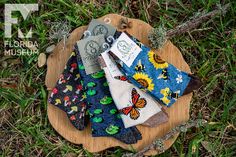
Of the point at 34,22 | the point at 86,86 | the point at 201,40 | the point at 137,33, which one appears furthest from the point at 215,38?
the point at 34,22

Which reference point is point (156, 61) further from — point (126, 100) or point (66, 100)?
point (66, 100)

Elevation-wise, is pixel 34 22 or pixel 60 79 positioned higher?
pixel 34 22

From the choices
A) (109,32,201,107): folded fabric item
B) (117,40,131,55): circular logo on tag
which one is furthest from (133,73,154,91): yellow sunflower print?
(117,40,131,55): circular logo on tag

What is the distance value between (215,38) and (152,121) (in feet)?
1.59

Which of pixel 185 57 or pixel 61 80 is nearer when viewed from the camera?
pixel 61 80

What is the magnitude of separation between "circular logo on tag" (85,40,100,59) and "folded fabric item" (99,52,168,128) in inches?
2.6

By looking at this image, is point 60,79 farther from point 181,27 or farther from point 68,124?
point 181,27

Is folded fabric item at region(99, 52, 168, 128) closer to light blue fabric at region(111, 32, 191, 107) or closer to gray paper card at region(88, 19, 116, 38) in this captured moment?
light blue fabric at region(111, 32, 191, 107)

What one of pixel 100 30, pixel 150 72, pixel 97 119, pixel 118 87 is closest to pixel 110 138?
pixel 97 119

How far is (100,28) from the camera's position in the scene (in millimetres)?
2254

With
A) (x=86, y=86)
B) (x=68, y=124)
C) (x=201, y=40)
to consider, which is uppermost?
(x=201, y=40)

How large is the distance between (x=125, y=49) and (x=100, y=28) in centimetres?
18

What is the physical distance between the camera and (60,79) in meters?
2.20

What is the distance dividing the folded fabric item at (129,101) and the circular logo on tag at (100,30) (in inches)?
5.5
